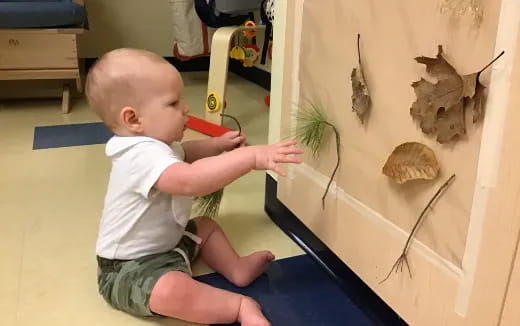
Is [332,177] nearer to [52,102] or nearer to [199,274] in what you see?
[199,274]

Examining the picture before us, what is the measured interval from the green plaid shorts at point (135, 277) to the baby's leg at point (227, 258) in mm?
70

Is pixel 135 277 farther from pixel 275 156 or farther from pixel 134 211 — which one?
pixel 275 156

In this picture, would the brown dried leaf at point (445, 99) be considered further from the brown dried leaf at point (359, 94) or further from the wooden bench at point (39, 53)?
the wooden bench at point (39, 53)

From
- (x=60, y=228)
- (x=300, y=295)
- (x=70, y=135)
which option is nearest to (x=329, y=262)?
(x=300, y=295)

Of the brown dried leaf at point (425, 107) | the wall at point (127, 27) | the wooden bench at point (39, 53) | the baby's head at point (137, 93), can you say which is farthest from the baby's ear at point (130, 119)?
the wall at point (127, 27)

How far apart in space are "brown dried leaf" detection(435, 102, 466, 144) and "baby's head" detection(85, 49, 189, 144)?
38 cm

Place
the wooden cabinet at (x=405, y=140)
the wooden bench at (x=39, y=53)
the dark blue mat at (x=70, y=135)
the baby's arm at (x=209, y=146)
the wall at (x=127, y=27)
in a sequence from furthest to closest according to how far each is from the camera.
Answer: the wall at (x=127, y=27) < the wooden bench at (x=39, y=53) < the dark blue mat at (x=70, y=135) < the baby's arm at (x=209, y=146) < the wooden cabinet at (x=405, y=140)

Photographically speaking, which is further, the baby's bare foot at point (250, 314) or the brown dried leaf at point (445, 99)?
the baby's bare foot at point (250, 314)

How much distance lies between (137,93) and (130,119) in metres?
0.04

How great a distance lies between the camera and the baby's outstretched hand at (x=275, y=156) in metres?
0.70

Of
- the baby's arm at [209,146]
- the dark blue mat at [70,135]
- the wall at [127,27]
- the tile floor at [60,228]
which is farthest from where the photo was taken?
the wall at [127,27]

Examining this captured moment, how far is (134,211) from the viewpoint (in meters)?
0.80

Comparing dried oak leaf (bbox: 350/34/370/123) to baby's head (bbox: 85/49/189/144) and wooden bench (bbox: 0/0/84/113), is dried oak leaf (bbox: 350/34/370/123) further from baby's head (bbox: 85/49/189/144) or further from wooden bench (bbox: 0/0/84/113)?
wooden bench (bbox: 0/0/84/113)

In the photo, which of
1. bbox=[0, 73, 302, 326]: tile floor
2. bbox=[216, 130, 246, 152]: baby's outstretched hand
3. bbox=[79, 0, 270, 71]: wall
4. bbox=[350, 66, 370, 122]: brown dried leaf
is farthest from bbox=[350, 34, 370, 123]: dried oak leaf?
bbox=[79, 0, 270, 71]: wall
